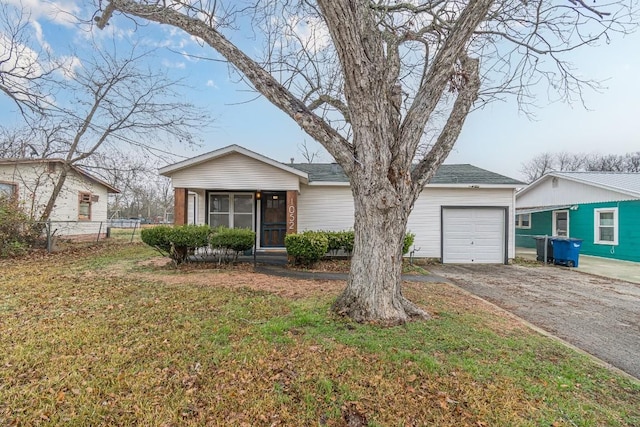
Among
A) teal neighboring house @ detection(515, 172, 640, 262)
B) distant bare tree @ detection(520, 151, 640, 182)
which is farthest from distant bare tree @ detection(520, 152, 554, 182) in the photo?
teal neighboring house @ detection(515, 172, 640, 262)

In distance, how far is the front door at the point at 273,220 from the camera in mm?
11633

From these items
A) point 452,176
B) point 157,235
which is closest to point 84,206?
point 157,235

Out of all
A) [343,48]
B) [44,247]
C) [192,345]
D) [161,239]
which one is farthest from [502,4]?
[44,247]

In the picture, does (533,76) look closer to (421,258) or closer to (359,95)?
(359,95)

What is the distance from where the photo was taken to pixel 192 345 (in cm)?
349

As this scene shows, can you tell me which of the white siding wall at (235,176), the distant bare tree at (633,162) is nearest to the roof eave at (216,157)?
the white siding wall at (235,176)

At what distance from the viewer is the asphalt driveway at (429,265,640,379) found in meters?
4.15

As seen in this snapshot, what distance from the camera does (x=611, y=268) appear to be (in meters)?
10.6

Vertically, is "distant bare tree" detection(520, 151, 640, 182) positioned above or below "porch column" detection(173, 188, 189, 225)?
above

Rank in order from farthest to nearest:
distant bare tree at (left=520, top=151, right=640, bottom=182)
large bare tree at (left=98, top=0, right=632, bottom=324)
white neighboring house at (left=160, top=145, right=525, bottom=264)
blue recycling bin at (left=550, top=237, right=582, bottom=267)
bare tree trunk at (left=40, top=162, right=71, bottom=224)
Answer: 1. distant bare tree at (left=520, top=151, right=640, bottom=182)
2. bare tree trunk at (left=40, top=162, right=71, bottom=224)
3. white neighboring house at (left=160, top=145, right=525, bottom=264)
4. blue recycling bin at (left=550, top=237, right=582, bottom=267)
5. large bare tree at (left=98, top=0, right=632, bottom=324)

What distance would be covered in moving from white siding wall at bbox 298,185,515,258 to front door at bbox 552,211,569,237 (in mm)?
6166

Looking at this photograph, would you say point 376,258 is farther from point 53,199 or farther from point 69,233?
point 69,233

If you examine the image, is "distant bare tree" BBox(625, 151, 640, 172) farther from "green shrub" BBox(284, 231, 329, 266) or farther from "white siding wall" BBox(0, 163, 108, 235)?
"white siding wall" BBox(0, 163, 108, 235)

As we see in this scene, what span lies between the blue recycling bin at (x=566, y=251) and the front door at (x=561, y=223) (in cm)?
486
